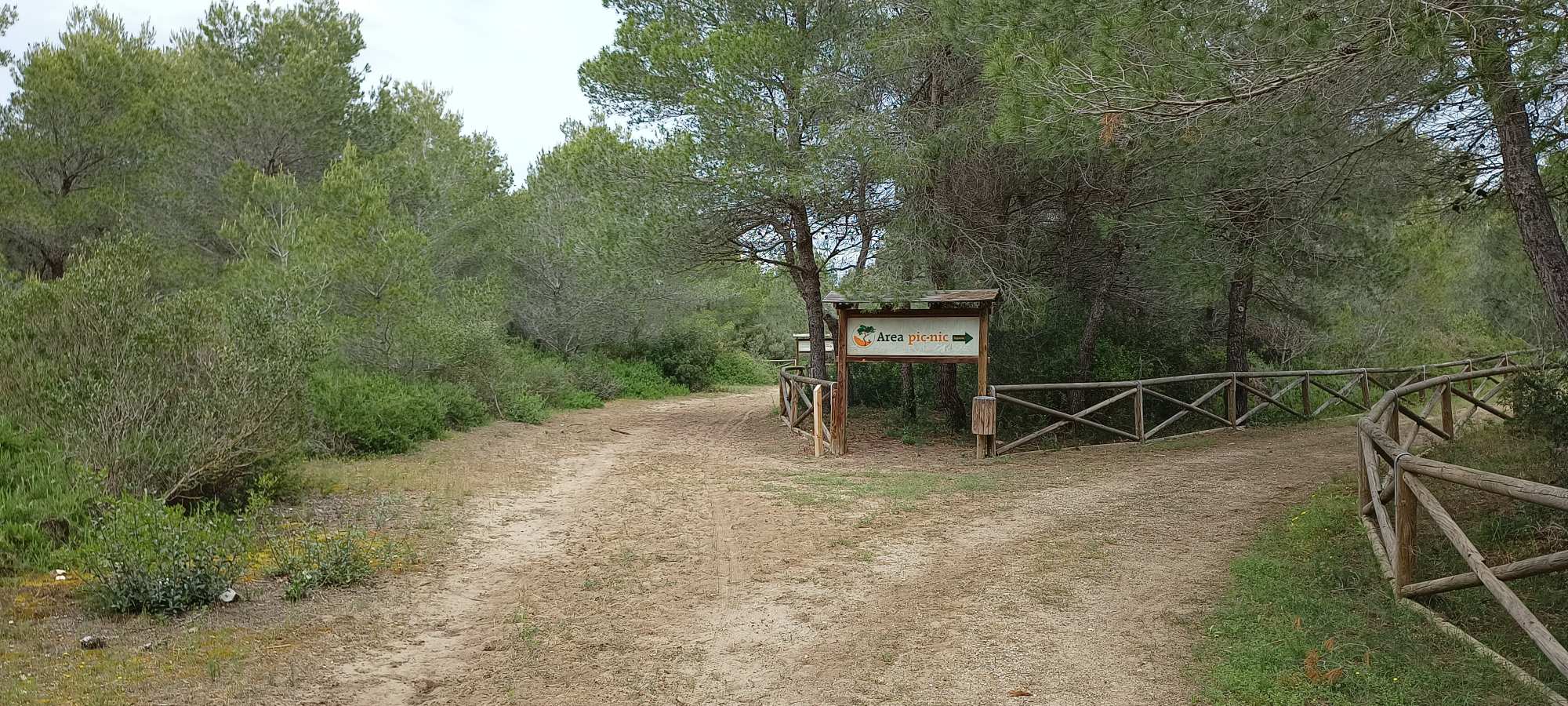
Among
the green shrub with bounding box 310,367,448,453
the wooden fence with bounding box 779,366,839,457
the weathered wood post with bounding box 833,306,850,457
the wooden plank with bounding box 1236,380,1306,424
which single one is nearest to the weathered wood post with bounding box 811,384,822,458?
the wooden fence with bounding box 779,366,839,457

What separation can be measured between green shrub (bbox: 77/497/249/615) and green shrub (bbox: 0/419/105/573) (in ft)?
2.12

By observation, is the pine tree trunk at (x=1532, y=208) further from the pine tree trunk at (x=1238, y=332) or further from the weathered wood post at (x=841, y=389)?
the pine tree trunk at (x=1238, y=332)

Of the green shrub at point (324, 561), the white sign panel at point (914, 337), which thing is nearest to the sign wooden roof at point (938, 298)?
the white sign panel at point (914, 337)

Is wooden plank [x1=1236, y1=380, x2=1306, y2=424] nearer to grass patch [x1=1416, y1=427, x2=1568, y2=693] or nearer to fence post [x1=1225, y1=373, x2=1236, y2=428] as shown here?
fence post [x1=1225, y1=373, x2=1236, y2=428]

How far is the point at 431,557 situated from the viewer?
21.4 ft

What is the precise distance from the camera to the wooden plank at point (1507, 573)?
3.74 meters

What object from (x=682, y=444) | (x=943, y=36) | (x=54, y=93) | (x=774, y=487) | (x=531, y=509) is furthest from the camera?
(x=54, y=93)

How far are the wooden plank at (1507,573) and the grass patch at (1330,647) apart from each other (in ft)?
0.54

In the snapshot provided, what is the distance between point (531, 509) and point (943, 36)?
7675 mm

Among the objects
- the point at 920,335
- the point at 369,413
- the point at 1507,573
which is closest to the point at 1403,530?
the point at 1507,573

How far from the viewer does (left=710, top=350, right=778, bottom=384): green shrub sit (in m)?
30.5

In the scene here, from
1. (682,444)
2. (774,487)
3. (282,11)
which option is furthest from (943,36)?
(282,11)

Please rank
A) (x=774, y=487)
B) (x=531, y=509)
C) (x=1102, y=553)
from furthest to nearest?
(x=774, y=487) → (x=531, y=509) → (x=1102, y=553)

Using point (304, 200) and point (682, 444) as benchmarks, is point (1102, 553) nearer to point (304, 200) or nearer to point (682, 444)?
point (682, 444)
